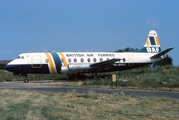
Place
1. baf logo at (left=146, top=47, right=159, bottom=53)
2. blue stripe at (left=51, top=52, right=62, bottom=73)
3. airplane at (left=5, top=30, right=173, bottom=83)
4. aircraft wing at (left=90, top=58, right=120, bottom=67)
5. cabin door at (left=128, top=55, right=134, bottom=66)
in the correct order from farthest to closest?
baf logo at (left=146, top=47, right=159, bottom=53)
cabin door at (left=128, top=55, right=134, bottom=66)
aircraft wing at (left=90, top=58, right=120, bottom=67)
blue stripe at (left=51, top=52, right=62, bottom=73)
airplane at (left=5, top=30, right=173, bottom=83)

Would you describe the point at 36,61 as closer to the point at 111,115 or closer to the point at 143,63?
the point at 143,63

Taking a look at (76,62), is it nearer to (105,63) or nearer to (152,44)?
(105,63)

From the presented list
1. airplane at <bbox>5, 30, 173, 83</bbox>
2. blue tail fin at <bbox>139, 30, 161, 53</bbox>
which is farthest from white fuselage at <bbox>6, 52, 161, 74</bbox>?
blue tail fin at <bbox>139, 30, 161, 53</bbox>

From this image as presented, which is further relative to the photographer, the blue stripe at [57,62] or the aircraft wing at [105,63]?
the aircraft wing at [105,63]

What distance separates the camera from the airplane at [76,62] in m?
32.5

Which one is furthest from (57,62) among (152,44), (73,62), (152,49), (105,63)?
(152,44)

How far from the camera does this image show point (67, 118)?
30.2 feet

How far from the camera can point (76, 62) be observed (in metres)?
34.4

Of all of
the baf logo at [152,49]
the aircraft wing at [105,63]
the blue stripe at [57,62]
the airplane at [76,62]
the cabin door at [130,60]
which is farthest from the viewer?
the baf logo at [152,49]

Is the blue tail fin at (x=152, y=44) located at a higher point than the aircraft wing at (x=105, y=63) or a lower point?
higher

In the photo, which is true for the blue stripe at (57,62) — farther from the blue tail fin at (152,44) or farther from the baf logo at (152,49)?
the baf logo at (152,49)

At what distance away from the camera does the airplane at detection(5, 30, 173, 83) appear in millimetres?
32500

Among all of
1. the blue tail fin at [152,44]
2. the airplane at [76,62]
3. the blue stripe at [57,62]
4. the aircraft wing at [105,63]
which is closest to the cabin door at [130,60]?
the airplane at [76,62]

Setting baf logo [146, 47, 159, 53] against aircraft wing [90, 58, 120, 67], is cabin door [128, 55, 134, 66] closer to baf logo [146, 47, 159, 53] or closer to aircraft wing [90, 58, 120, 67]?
aircraft wing [90, 58, 120, 67]
